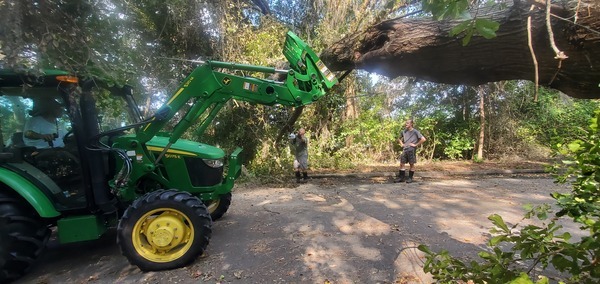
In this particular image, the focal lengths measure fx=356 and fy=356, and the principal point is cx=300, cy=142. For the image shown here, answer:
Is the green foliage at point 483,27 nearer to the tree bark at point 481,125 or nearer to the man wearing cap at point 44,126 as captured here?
the man wearing cap at point 44,126

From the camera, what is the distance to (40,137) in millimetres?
3852

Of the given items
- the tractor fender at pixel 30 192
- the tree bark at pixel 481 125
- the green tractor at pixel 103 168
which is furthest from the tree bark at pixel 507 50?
the tree bark at pixel 481 125

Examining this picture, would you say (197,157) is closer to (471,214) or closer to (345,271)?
(345,271)

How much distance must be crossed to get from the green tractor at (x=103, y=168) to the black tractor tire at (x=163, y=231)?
0.01 m

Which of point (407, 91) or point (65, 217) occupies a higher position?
point (407, 91)

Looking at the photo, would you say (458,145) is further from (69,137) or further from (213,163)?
(69,137)

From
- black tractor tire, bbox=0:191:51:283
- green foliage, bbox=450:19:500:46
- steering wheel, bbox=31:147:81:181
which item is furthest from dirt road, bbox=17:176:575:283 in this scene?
green foliage, bbox=450:19:500:46

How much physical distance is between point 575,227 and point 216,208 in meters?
4.97

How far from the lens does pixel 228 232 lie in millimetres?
4867

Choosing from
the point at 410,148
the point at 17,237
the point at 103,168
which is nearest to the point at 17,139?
the point at 103,168

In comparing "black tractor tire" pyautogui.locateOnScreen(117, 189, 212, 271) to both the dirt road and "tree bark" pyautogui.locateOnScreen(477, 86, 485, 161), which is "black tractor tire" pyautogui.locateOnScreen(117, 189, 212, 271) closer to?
the dirt road

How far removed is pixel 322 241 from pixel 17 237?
10.3 feet

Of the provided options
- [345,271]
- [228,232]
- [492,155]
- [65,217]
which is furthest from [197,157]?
[492,155]

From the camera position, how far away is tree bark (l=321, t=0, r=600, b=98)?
7.64 ft
